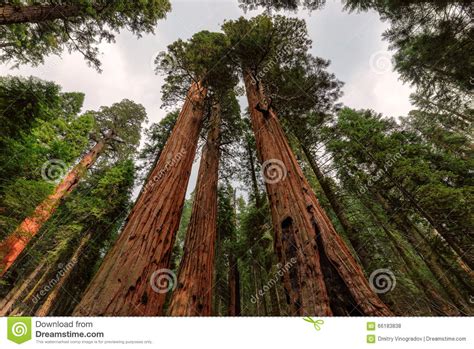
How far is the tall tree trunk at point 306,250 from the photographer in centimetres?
178

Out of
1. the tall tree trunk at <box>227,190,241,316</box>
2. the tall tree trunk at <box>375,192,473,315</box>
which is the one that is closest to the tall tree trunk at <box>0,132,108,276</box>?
the tall tree trunk at <box>227,190,241,316</box>

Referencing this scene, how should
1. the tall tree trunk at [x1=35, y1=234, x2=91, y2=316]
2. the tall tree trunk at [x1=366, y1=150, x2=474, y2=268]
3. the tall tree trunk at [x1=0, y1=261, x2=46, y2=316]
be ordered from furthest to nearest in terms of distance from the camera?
1. the tall tree trunk at [x1=35, y1=234, x2=91, y2=316]
2. the tall tree trunk at [x1=0, y1=261, x2=46, y2=316]
3. the tall tree trunk at [x1=366, y1=150, x2=474, y2=268]

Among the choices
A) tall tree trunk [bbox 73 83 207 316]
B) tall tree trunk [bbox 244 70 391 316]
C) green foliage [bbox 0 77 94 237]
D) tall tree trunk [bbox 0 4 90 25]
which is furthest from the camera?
green foliage [bbox 0 77 94 237]

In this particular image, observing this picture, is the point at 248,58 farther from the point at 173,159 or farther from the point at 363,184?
the point at 363,184

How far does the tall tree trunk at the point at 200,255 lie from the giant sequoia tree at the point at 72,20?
4.73 m

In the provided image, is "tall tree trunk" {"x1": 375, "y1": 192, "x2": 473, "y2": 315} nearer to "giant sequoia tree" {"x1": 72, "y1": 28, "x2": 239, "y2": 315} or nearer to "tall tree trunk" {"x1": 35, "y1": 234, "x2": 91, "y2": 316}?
"giant sequoia tree" {"x1": 72, "y1": 28, "x2": 239, "y2": 315}

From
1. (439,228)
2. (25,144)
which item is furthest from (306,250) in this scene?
(25,144)

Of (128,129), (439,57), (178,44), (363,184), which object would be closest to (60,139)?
(178,44)

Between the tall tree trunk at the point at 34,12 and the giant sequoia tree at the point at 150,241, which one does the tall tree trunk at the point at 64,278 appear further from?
the giant sequoia tree at the point at 150,241

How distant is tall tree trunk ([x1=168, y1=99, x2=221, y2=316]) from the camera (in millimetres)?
3654

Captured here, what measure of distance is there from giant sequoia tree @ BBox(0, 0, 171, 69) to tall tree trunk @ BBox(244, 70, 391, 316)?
652 centimetres

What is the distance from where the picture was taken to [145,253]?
2.40 meters
